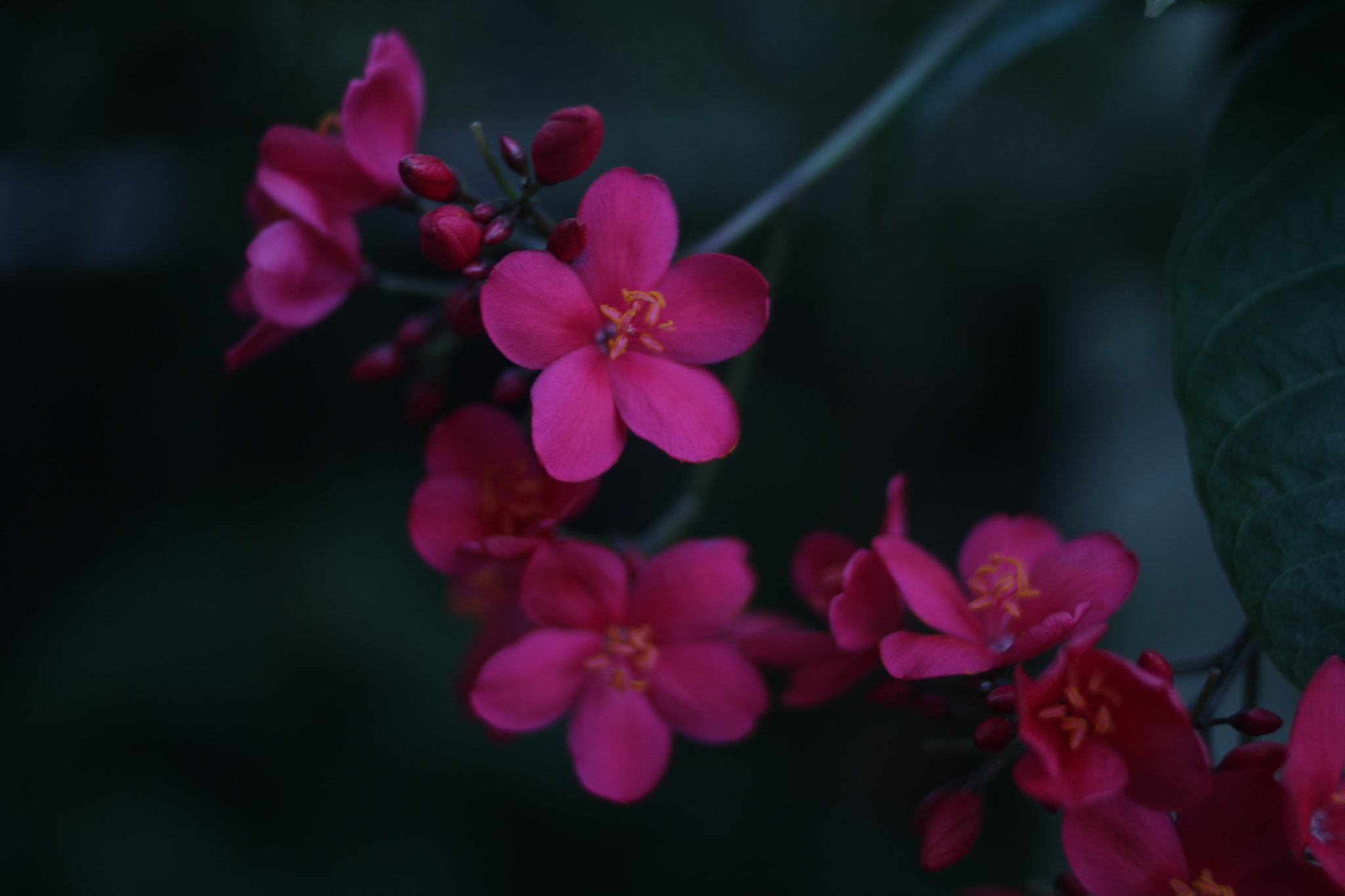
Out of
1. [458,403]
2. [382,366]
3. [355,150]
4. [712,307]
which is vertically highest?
[355,150]

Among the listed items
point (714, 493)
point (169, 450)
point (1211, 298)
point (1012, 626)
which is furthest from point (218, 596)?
point (1211, 298)

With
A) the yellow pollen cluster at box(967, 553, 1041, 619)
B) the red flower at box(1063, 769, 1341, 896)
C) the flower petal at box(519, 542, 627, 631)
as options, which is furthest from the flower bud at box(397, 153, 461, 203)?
the red flower at box(1063, 769, 1341, 896)

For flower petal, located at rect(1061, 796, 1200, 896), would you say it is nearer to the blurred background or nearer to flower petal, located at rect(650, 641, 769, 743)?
flower petal, located at rect(650, 641, 769, 743)

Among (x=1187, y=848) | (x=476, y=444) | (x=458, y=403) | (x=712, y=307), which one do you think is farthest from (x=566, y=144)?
(x=458, y=403)

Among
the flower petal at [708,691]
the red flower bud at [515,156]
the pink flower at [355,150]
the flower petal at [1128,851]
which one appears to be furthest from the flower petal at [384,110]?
the flower petal at [1128,851]

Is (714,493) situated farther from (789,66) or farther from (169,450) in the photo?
(169,450)

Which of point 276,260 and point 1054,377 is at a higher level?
point 276,260

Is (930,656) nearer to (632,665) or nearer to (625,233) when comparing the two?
(632,665)
